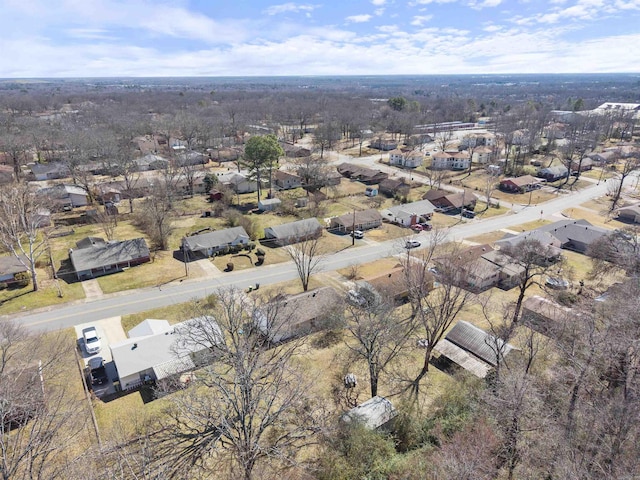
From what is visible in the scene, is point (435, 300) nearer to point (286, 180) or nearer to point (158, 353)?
point (158, 353)

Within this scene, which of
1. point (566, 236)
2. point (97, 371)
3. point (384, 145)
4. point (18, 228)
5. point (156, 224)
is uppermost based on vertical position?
point (18, 228)

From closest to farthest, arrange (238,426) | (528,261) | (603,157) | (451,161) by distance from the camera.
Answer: (238,426), (528,261), (451,161), (603,157)

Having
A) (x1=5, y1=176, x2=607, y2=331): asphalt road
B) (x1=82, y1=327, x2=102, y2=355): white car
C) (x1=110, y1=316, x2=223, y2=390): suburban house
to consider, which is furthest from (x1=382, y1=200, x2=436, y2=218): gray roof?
(x1=82, y1=327, x2=102, y2=355): white car

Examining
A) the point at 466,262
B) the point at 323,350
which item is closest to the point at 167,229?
the point at 323,350

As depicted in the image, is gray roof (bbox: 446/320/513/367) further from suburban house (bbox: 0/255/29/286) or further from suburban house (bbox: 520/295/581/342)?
suburban house (bbox: 0/255/29/286)

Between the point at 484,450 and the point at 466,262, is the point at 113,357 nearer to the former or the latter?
the point at 484,450

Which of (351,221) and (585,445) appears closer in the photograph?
(585,445)

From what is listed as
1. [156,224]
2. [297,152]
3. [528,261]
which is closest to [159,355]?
[156,224]
